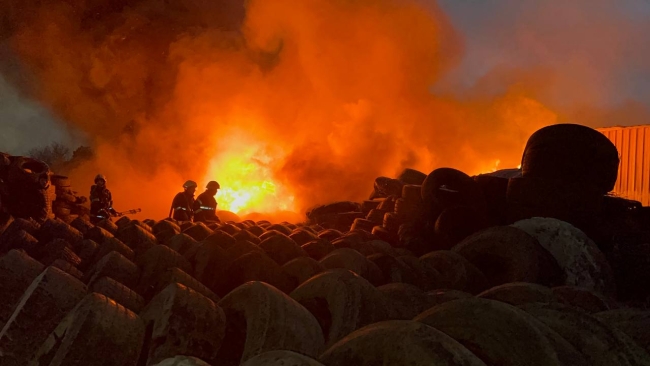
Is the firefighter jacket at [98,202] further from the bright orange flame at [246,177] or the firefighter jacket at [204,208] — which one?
the bright orange flame at [246,177]

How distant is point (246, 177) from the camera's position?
36656mm

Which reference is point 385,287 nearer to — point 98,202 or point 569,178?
point 569,178

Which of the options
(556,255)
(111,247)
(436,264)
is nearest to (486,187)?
(556,255)

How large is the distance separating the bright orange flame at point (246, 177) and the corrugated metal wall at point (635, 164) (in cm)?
1874

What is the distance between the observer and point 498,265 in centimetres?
634

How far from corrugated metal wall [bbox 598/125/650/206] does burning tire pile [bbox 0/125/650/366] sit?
13015 mm

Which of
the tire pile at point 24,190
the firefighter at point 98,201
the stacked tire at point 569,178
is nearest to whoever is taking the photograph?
the stacked tire at point 569,178

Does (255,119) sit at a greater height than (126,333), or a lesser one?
greater

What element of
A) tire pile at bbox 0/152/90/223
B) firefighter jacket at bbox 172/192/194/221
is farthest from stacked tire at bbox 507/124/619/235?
tire pile at bbox 0/152/90/223

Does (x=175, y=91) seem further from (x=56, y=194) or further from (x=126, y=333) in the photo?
(x=126, y=333)

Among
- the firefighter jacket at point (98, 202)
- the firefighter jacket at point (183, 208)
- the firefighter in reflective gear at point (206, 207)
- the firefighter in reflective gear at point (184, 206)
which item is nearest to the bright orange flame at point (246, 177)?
the firefighter in reflective gear at point (206, 207)

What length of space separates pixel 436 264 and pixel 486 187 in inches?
120

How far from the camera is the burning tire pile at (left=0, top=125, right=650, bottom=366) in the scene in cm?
270

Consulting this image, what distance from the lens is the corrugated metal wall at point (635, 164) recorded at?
2009cm
